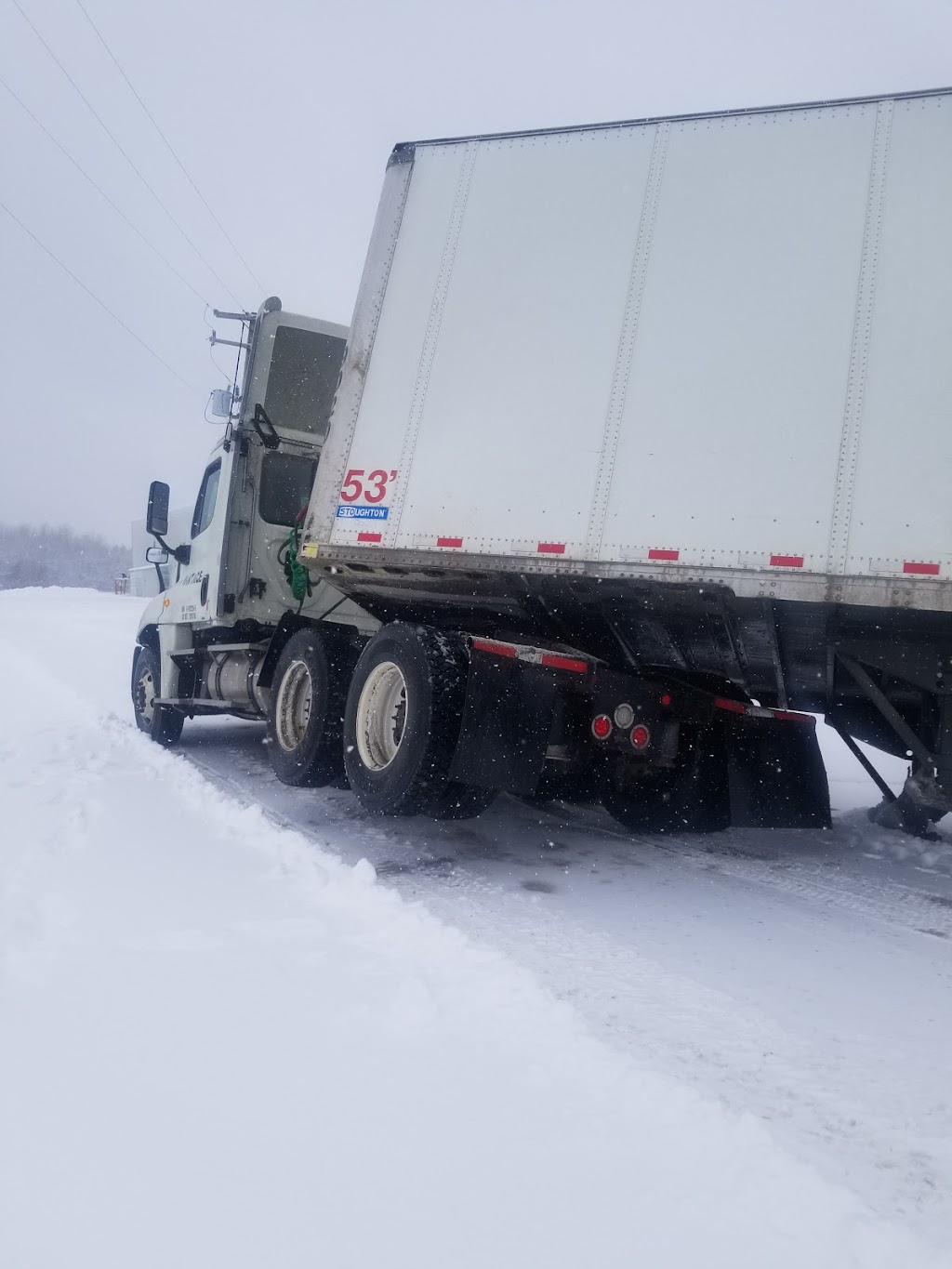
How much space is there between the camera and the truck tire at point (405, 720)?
481cm

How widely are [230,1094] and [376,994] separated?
0.72 m

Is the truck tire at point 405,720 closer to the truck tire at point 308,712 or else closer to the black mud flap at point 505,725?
the black mud flap at point 505,725

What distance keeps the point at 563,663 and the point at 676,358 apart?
163 centimetres

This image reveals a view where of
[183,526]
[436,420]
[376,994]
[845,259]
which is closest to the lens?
[376,994]

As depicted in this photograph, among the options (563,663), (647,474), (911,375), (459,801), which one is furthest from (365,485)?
(911,375)

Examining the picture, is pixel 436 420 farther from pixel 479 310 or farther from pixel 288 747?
pixel 288 747

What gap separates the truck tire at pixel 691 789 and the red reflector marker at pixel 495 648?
46.8 inches

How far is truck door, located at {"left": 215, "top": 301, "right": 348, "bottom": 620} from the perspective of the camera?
777cm

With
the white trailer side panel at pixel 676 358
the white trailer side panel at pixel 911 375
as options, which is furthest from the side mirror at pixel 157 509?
the white trailer side panel at pixel 911 375

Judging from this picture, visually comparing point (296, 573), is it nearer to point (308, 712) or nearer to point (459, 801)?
point (308, 712)

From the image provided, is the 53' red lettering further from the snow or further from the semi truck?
the snow

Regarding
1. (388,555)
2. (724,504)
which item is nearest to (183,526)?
(388,555)

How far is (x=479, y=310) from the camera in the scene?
4883 millimetres

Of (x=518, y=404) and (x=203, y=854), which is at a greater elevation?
(x=518, y=404)
